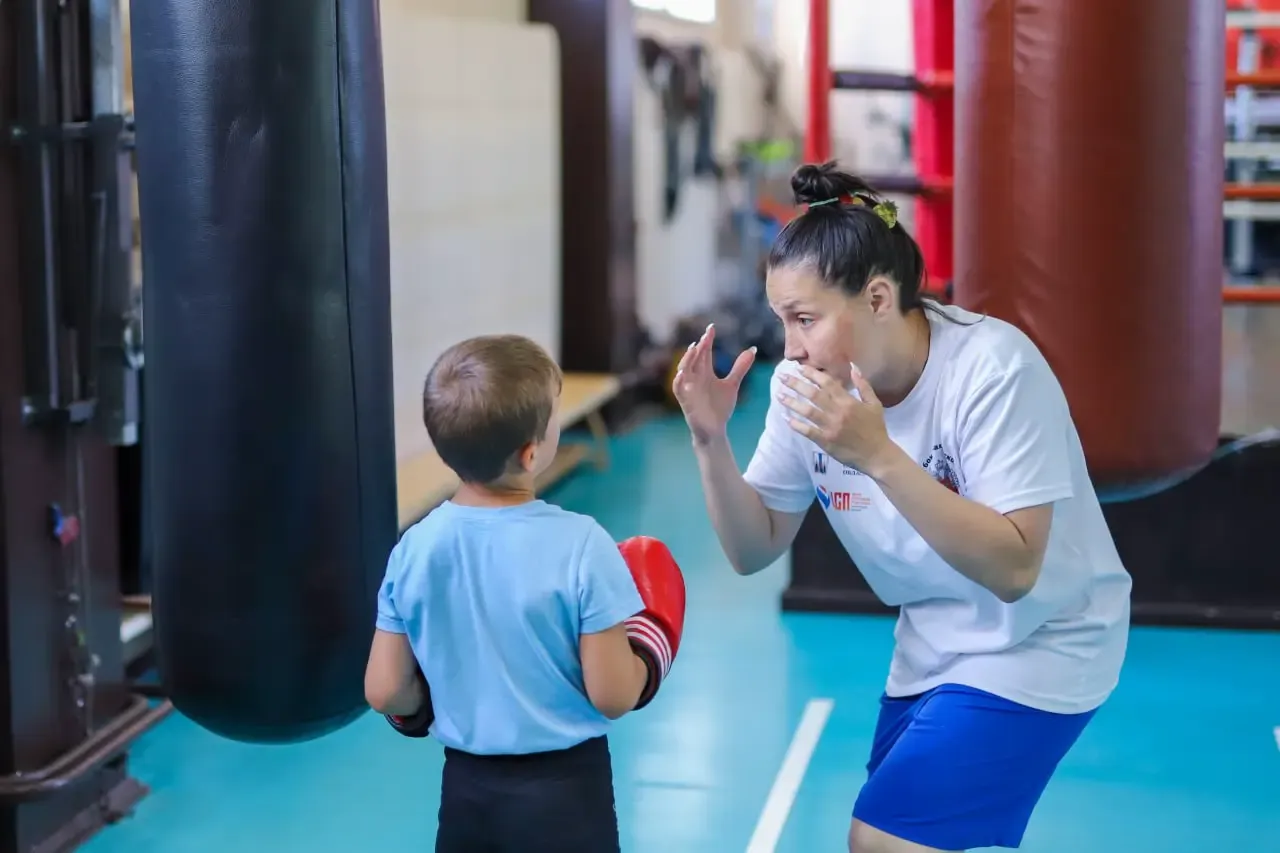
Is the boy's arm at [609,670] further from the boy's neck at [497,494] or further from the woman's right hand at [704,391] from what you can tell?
the woman's right hand at [704,391]

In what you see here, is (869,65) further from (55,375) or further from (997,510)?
(997,510)

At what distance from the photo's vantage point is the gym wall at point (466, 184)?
216 inches

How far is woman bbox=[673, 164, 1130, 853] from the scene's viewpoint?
76.7 inches

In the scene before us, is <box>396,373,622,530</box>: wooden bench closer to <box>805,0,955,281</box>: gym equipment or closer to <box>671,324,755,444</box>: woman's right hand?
<box>805,0,955,281</box>: gym equipment

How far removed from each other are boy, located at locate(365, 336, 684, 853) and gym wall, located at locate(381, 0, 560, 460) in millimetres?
3093

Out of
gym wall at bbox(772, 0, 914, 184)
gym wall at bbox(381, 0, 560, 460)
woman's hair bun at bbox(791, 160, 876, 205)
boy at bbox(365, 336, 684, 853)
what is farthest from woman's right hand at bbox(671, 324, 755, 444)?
gym wall at bbox(772, 0, 914, 184)

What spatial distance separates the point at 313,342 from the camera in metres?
2.14

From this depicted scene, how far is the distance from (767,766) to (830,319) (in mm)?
1892

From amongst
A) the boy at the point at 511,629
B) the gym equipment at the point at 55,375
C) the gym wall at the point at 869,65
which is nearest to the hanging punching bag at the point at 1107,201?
the boy at the point at 511,629

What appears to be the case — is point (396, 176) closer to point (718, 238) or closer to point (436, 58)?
point (436, 58)

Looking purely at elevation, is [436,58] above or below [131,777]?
above

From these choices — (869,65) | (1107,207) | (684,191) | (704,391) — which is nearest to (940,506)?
(704,391)

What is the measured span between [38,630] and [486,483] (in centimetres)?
167

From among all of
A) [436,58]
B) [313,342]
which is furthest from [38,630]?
[436,58]
